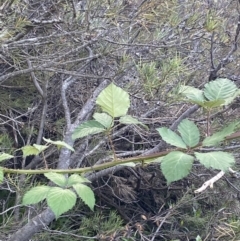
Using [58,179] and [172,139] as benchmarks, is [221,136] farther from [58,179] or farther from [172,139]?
[58,179]

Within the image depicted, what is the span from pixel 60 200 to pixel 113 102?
6.8 inches

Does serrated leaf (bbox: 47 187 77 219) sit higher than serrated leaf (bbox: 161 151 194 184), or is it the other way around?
serrated leaf (bbox: 161 151 194 184)

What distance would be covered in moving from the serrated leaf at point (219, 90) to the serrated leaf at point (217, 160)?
Result: 0.29ft

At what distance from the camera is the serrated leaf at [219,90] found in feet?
2.11

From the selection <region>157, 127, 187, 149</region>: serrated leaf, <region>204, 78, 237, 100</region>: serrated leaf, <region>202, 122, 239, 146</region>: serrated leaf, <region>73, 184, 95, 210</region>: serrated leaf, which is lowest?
<region>73, 184, 95, 210</region>: serrated leaf

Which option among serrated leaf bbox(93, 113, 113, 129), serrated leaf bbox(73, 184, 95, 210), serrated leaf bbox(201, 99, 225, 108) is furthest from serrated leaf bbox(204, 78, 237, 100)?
serrated leaf bbox(73, 184, 95, 210)

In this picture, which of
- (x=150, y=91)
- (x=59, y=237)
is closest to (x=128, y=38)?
(x=150, y=91)

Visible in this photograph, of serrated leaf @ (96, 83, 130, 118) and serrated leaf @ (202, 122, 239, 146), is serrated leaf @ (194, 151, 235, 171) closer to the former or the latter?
serrated leaf @ (202, 122, 239, 146)

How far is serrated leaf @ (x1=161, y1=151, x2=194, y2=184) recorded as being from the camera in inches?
23.1

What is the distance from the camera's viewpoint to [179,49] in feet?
7.04

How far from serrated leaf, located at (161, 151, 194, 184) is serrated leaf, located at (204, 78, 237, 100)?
0.33ft

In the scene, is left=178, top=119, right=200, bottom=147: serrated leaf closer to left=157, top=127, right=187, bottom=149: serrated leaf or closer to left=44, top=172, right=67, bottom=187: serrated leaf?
left=157, top=127, right=187, bottom=149: serrated leaf

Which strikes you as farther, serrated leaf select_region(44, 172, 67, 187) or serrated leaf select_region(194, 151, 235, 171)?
serrated leaf select_region(44, 172, 67, 187)

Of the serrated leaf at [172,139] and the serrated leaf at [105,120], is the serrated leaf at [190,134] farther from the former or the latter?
the serrated leaf at [105,120]
